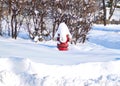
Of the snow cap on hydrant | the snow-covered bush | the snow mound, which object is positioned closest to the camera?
the snow mound

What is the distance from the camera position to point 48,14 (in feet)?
40.6

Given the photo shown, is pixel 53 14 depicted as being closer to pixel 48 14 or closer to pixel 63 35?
pixel 48 14

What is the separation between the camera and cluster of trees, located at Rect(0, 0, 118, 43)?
12125 mm

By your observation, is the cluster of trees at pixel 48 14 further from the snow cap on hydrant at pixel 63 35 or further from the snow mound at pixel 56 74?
the snow mound at pixel 56 74

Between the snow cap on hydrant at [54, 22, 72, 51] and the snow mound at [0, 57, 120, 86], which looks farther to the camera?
the snow cap on hydrant at [54, 22, 72, 51]

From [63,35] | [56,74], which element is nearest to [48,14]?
[63,35]

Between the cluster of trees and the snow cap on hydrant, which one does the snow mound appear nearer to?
the snow cap on hydrant

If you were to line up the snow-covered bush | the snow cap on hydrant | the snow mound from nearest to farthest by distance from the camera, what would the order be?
the snow mound → the snow cap on hydrant → the snow-covered bush

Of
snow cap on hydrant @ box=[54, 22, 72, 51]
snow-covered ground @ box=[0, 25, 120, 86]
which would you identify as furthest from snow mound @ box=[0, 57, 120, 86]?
snow cap on hydrant @ box=[54, 22, 72, 51]

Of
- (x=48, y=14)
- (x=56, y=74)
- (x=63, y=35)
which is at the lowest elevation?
(x=56, y=74)

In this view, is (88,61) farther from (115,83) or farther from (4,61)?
(4,61)

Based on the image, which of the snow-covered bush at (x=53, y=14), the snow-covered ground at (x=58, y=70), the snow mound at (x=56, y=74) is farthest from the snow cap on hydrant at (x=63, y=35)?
the snow-covered bush at (x=53, y=14)

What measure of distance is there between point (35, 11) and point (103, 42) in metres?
3.56

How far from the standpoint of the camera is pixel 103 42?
14695 mm
